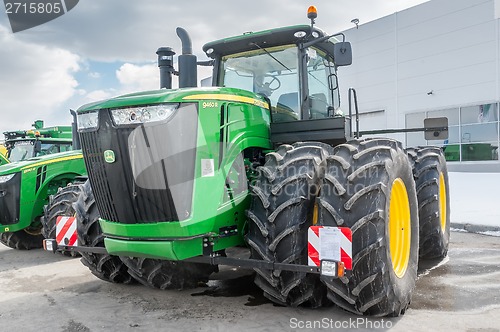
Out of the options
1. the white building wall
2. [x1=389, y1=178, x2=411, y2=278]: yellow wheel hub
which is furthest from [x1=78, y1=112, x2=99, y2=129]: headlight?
the white building wall

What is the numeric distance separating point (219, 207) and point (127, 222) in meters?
0.72

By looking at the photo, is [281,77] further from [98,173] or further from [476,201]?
[476,201]

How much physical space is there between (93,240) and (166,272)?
778 mm

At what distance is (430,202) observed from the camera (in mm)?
5312

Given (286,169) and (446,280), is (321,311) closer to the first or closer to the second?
(286,169)

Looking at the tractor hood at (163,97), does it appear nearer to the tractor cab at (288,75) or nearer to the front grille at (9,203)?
the tractor cab at (288,75)

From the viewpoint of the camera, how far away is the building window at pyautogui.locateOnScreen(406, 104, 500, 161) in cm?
1728

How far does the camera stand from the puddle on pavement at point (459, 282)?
13.1ft

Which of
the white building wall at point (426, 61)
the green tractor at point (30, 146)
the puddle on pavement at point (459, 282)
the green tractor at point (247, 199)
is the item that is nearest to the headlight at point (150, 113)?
the green tractor at point (247, 199)

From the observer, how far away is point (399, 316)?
3615 millimetres

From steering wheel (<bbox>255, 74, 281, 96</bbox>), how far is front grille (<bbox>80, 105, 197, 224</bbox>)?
1.57 metres

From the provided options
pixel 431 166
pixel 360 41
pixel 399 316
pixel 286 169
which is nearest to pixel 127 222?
pixel 286 169

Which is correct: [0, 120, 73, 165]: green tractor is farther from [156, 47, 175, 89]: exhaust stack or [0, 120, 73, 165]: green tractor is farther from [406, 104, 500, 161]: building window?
[406, 104, 500, 161]: building window

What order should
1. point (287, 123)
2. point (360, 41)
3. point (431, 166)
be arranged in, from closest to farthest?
point (287, 123) → point (431, 166) → point (360, 41)
